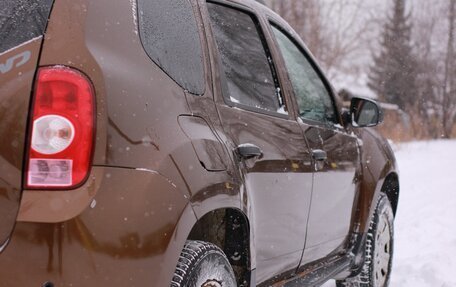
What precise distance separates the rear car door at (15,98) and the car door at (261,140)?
0.83 m

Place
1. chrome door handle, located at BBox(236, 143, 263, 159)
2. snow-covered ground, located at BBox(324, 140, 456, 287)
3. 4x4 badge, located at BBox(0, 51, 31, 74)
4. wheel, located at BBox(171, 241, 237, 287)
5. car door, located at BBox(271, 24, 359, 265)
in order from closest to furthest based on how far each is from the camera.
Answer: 4x4 badge, located at BBox(0, 51, 31, 74)
wheel, located at BBox(171, 241, 237, 287)
chrome door handle, located at BBox(236, 143, 263, 159)
car door, located at BBox(271, 24, 359, 265)
snow-covered ground, located at BBox(324, 140, 456, 287)

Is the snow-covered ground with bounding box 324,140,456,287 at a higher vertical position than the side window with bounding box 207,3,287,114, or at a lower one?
lower

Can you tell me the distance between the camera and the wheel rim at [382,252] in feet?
14.6

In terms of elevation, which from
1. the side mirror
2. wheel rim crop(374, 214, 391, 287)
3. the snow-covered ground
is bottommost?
the snow-covered ground

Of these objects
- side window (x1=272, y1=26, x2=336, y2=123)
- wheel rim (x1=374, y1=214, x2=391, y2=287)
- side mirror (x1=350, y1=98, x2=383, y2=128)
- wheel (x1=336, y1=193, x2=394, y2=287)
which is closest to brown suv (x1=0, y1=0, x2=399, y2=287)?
side window (x1=272, y1=26, x2=336, y2=123)

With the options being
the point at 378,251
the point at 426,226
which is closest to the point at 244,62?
the point at 378,251

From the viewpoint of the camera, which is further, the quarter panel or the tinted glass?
the tinted glass

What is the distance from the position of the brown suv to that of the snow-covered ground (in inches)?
87.7

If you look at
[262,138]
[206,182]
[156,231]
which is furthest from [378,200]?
[156,231]

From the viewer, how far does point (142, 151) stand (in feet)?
6.61

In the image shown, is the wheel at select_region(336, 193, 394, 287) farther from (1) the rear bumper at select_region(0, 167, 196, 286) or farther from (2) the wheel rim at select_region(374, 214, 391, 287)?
(1) the rear bumper at select_region(0, 167, 196, 286)

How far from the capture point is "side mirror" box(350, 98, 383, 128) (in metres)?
4.12

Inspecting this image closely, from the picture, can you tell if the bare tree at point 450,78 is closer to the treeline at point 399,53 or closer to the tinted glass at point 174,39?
the treeline at point 399,53

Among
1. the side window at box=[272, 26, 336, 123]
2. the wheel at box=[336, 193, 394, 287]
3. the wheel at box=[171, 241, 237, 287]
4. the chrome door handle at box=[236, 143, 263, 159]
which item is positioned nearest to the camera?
the wheel at box=[171, 241, 237, 287]
